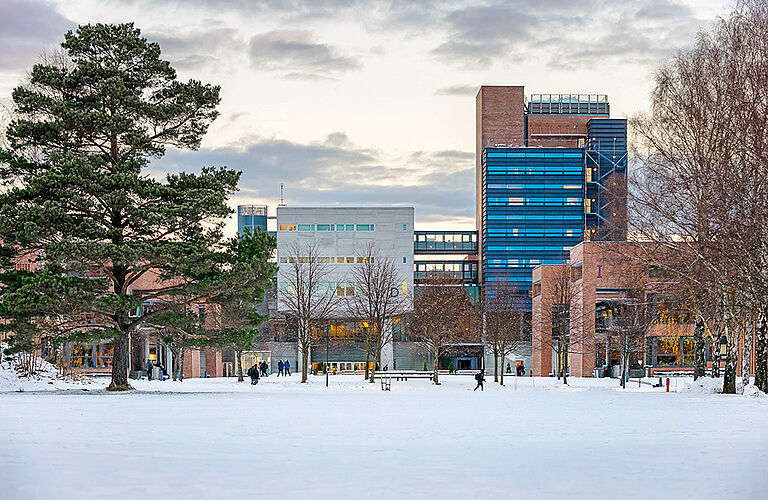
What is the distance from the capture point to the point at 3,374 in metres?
39.8

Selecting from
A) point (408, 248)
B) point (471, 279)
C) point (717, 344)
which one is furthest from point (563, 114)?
point (717, 344)

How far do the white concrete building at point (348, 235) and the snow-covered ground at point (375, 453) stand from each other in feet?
306

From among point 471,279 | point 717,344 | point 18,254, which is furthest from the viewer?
point 471,279

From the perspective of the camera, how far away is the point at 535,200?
16388cm

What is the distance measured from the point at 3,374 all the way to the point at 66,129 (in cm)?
1034

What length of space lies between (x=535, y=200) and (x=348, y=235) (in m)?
50.9

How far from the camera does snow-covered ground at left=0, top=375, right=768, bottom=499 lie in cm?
1273

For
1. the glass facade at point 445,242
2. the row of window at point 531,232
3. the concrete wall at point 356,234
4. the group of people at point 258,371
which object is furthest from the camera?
the glass facade at point 445,242

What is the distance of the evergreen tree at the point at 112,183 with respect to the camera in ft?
120

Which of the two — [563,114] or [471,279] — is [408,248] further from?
[563,114]

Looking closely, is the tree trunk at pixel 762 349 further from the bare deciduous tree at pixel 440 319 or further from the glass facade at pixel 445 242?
the glass facade at pixel 445 242

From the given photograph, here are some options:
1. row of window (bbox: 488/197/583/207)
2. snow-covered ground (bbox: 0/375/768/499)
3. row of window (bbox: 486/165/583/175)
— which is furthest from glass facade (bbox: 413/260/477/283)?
snow-covered ground (bbox: 0/375/768/499)

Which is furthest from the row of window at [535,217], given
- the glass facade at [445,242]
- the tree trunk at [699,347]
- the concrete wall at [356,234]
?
the tree trunk at [699,347]

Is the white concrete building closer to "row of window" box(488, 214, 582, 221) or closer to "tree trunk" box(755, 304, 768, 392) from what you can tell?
"row of window" box(488, 214, 582, 221)
